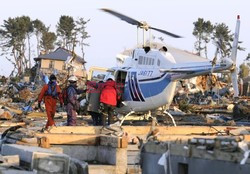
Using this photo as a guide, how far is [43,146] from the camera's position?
962cm

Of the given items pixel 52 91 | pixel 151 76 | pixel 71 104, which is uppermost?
pixel 151 76

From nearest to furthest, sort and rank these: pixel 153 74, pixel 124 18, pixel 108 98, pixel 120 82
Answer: pixel 108 98
pixel 153 74
pixel 124 18
pixel 120 82

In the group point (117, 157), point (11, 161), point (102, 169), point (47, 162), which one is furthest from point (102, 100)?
point (47, 162)

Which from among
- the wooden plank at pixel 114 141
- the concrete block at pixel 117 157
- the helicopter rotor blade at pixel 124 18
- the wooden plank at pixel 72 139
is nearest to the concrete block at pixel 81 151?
the wooden plank at pixel 72 139

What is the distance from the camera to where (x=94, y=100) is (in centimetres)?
1842

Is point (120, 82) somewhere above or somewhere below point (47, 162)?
above

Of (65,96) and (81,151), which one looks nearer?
(81,151)

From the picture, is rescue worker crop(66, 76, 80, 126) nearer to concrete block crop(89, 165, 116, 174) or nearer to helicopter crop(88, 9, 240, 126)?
helicopter crop(88, 9, 240, 126)

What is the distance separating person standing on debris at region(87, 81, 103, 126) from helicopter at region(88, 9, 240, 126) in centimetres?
126

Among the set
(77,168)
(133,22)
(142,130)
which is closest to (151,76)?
(133,22)

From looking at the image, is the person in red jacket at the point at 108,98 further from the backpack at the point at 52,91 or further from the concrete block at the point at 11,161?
the concrete block at the point at 11,161

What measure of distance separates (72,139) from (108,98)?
25.6ft

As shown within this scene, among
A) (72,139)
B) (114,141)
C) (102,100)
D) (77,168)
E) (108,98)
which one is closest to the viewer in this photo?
(77,168)

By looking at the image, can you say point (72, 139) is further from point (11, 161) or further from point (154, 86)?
point (154, 86)
